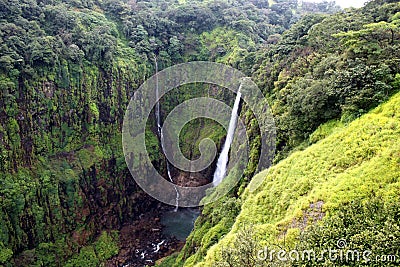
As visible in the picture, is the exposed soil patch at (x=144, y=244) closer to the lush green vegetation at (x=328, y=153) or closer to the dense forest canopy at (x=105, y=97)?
the dense forest canopy at (x=105, y=97)

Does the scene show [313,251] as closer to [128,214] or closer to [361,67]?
[361,67]

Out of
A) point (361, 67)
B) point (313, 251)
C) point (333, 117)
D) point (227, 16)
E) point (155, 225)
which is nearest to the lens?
point (313, 251)

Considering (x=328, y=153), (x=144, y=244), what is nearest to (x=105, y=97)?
(x=144, y=244)

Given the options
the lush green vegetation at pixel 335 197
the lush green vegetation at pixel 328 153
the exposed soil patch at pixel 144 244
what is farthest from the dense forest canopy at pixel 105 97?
the lush green vegetation at pixel 335 197

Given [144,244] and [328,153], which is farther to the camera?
[144,244]

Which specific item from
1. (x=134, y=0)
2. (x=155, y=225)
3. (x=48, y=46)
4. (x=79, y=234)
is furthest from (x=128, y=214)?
(x=134, y=0)

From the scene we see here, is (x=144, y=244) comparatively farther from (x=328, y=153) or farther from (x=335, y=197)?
(x=335, y=197)
